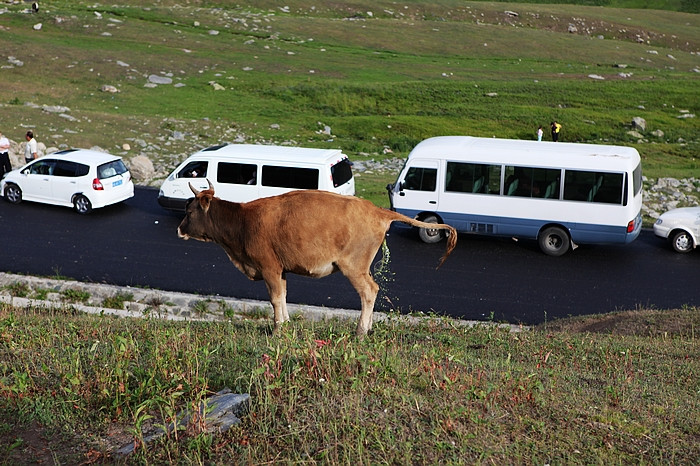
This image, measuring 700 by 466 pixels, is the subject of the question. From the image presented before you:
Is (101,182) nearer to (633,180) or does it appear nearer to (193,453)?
(633,180)

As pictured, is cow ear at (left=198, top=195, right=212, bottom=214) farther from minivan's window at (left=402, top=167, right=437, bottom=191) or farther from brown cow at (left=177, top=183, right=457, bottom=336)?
minivan's window at (left=402, top=167, right=437, bottom=191)

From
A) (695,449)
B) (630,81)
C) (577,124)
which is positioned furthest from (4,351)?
(630,81)

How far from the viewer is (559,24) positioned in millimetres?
98500

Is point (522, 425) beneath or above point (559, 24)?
above

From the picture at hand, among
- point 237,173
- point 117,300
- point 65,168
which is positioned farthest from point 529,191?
point 65,168

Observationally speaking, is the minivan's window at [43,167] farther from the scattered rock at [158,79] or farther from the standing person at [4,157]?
the scattered rock at [158,79]

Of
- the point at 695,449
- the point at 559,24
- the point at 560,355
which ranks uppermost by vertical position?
the point at 695,449

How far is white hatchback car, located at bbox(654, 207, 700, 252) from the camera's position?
21594 mm

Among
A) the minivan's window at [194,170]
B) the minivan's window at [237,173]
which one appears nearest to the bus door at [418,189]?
the minivan's window at [237,173]

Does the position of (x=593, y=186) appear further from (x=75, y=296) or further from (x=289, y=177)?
(x=75, y=296)

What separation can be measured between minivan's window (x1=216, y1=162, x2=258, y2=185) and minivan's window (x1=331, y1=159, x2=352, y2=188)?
7.57 ft

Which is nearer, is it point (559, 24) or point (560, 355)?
point (560, 355)

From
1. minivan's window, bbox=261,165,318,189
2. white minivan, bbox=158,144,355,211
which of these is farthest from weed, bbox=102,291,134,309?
minivan's window, bbox=261,165,318,189

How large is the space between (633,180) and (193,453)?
1712cm
